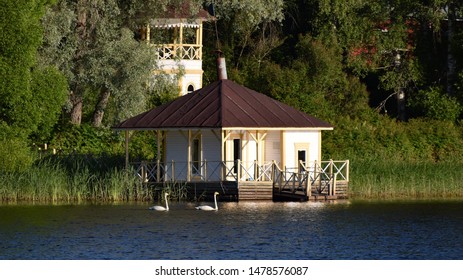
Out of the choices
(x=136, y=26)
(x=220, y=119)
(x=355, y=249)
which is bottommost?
(x=355, y=249)

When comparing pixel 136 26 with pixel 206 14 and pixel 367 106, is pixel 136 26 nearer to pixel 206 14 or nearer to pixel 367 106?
pixel 206 14

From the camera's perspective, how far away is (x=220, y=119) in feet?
164

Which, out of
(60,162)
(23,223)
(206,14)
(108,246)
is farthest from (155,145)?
(108,246)

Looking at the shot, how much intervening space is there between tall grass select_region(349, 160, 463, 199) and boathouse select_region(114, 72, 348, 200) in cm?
88

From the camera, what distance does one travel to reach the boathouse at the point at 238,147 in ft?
165

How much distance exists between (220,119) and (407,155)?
10671mm

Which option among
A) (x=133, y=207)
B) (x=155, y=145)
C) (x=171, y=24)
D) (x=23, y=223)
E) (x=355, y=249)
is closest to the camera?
(x=355, y=249)

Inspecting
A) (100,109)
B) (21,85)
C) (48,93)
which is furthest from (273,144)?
(100,109)

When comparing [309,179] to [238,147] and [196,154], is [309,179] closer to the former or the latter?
[238,147]

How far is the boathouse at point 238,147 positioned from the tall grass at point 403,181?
88cm

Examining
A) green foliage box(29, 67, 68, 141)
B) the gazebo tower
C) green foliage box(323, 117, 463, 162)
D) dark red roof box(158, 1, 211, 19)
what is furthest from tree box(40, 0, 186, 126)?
green foliage box(323, 117, 463, 162)

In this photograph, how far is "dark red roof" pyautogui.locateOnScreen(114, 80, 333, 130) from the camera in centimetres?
5022

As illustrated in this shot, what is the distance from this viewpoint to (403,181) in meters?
51.8

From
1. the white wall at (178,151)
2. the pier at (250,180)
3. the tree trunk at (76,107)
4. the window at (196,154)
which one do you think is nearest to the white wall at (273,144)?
the pier at (250,180)
